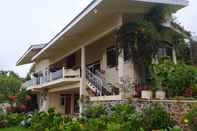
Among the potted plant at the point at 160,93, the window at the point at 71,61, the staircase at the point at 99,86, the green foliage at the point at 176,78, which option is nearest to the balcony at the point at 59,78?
the staircase at the point at 99,86

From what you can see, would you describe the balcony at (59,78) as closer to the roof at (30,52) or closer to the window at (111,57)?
the window at (111,57)

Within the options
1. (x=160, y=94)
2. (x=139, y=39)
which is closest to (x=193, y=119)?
(x=160, y=94)

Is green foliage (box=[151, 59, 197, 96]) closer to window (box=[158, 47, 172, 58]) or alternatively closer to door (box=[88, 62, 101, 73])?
window (box=[158, 47, 172, 58])

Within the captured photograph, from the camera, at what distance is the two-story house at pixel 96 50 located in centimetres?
1712

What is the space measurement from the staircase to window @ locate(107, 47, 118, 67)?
0.93 m

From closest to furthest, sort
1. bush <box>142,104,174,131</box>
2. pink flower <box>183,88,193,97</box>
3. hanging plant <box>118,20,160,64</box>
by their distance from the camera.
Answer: bush <box>142,104,174,131</box> → pink flower <box>183,88,193,97</box> → hanging plant <box>118,20,160,64</box>

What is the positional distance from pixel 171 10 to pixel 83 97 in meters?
6.56

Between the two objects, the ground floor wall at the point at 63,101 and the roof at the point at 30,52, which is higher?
the roof at the point at 30,52

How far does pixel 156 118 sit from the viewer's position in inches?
472

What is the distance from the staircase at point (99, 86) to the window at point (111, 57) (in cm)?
93

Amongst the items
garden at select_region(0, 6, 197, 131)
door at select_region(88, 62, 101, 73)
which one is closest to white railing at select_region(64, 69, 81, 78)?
door at select_region(88, 62, 101, 73)

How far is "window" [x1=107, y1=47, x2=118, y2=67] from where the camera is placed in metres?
20.8

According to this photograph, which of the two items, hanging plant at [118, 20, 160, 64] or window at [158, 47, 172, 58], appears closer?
hanging plant at [118, 20, 160, 64]

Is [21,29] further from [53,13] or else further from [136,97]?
[136,97]
